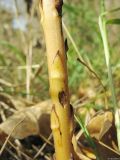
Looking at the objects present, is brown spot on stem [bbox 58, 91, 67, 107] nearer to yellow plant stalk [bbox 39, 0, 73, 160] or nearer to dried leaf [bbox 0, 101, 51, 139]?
yellow plant stalk [bbox 39, 0, 73, 160]

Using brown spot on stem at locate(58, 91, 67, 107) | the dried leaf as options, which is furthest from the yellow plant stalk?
the dried leaf

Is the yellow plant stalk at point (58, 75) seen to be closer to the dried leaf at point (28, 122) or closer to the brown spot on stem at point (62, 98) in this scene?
the brown spot on stem at point (62, 98)

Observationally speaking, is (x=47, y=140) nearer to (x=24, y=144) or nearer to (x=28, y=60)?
(x=24, y=144)

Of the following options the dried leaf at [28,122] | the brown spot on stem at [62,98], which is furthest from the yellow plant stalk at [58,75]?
the dried leaf at [28,122]

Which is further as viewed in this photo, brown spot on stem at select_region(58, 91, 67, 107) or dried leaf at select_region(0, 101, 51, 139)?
dried leaf at select_region(0, 101, 51, 139)

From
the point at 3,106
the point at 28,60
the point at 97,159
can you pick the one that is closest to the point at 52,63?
the point at 97,159

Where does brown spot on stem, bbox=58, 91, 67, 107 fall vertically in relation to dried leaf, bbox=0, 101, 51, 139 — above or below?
above

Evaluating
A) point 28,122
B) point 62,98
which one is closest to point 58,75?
point 62,98

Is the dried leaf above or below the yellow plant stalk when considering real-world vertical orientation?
below

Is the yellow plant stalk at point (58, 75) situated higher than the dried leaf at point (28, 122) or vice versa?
the yellow plant stalk at point (58, 75)
